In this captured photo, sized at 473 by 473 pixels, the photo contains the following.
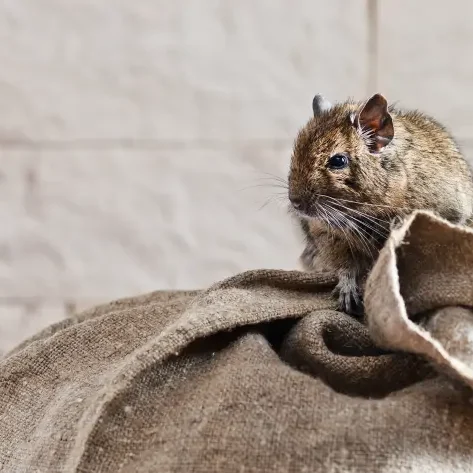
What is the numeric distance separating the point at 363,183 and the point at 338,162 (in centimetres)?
3

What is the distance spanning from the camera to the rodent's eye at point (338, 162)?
71 centimetres

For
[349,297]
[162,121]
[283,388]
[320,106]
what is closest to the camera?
[283,388]

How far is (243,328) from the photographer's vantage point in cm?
57

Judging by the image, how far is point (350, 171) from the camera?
2.32 feet

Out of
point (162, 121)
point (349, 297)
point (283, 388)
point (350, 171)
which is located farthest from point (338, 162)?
point (162, 121)

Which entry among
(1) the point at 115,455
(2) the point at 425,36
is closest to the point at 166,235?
Result: (2) the point at 425,36

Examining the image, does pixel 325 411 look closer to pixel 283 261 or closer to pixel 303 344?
pixel 303 344

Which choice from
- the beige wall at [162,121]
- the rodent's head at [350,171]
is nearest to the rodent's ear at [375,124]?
the rodent's head at [350,171]

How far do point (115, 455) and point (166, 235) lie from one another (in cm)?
77

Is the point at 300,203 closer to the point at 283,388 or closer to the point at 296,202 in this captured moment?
the point at 296,202

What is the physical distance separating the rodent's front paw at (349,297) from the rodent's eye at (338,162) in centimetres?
12

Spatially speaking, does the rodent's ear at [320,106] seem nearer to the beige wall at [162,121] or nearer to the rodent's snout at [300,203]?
the rodent's snout at [300,203]

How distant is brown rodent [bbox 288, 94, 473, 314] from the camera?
0.70 meters

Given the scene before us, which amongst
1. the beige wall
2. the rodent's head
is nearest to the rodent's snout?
the rodent's head
